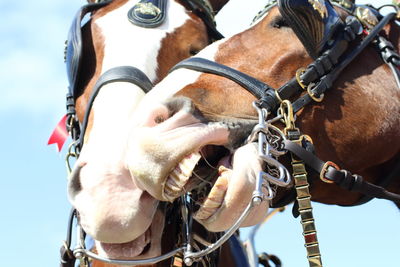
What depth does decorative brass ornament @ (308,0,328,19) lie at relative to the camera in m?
4.00

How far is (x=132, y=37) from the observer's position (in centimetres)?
493

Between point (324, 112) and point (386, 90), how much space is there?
0.41 metres

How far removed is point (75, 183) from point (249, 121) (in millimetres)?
997

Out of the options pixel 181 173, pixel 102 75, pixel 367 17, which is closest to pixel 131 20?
pixel 102 75

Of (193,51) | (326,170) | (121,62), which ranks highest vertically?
(193,51)

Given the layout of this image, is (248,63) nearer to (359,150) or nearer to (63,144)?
(359,150)

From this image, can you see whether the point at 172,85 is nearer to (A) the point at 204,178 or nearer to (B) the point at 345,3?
(A) the point at 204,178

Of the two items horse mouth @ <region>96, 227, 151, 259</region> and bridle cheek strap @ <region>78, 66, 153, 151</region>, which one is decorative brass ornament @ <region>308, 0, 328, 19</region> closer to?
bridle cheek strap @ <region>78, 66, 153, 151</region>

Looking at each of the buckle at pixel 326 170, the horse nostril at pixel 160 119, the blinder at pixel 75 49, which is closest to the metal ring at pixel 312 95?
the buckle at pixel 326 170

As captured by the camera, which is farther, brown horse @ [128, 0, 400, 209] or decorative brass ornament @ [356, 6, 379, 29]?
decorative brass ornament @ [356, 6, 379, 29]

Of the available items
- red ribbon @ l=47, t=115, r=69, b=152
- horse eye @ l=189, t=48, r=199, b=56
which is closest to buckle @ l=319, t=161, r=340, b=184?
horse eye @ l=189, t=48, r=199, b=56

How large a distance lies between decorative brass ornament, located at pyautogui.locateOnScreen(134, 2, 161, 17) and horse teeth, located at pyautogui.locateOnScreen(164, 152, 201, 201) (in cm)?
190

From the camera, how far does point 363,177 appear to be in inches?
170

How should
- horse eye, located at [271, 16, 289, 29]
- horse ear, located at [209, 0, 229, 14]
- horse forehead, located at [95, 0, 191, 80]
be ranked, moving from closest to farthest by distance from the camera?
horse eye, located at [271, 16, 289, 29] < horse forehead, located at [95, 0, 191, 80] < horse ear, located at [209, 0, 229, 14]
